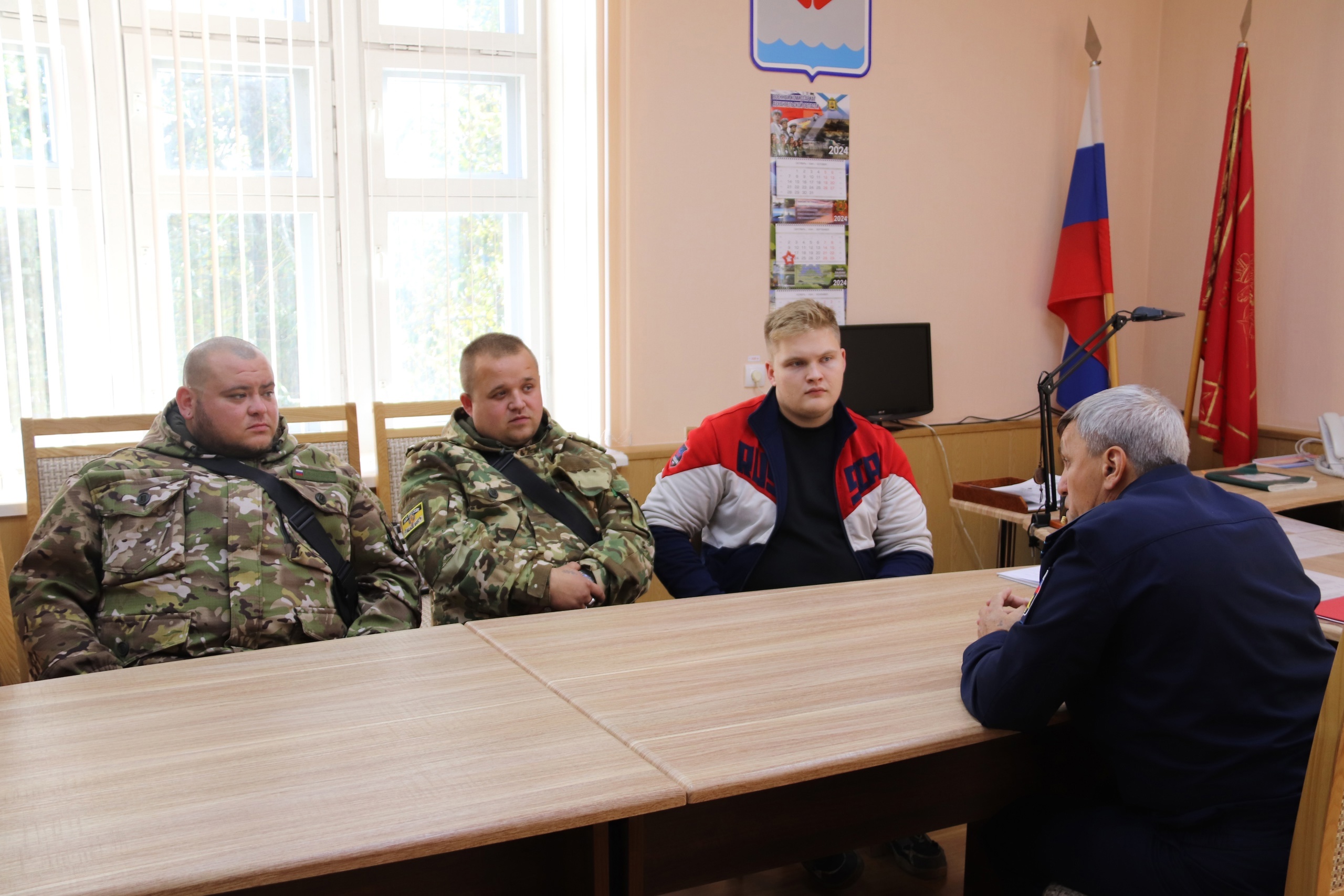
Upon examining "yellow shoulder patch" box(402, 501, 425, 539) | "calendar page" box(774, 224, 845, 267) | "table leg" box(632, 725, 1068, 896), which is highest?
"calendar page" box(774, 224, 845, 267)

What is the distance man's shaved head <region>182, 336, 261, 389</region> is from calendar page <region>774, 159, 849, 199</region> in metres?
2.30

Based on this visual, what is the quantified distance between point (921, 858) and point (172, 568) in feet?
5.67

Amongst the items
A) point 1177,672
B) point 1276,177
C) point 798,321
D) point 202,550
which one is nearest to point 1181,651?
point 1177,672

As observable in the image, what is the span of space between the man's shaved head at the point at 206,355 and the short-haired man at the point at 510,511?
414mm

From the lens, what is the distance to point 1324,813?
4.05 ft

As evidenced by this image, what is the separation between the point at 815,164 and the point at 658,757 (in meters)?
3.15

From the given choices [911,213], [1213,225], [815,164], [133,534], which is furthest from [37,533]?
[1213,225]

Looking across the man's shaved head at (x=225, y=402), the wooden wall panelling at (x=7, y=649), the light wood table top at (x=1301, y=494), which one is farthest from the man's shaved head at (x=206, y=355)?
the light wood table top at (x=1301, y=494)

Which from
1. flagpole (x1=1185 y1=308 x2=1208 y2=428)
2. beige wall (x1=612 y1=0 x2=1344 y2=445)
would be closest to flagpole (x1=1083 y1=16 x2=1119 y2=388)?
beige wall (x1=612 y1=0 x2=1344 y2=445)

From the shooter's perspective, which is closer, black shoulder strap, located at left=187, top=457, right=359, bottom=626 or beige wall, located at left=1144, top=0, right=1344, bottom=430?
black shoulder strap, located at left=187, top=457, right=359, bottom=626

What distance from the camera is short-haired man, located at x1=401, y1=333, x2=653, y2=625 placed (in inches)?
83.7

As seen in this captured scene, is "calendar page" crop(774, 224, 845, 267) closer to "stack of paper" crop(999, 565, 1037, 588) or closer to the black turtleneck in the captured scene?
the black turtleneck

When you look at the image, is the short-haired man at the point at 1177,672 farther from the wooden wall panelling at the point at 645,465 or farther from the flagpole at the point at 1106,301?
the flagpole at the point at 1106,301

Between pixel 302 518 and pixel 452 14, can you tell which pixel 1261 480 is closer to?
pixel 302 518
